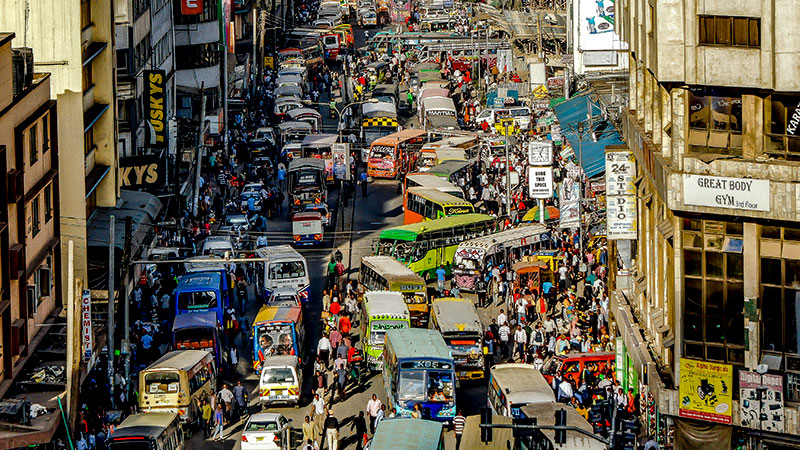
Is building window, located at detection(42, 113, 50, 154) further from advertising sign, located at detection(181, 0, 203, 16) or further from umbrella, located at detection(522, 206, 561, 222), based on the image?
advertising sign, located at detection(181, 0, 203, 16)

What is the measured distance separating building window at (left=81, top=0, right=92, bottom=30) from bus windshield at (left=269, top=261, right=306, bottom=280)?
11958 mm

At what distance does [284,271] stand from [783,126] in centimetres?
2813

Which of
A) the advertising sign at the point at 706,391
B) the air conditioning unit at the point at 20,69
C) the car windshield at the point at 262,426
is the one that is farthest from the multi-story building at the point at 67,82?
the advertising sign at the point at 706,391

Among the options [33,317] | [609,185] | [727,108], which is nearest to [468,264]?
[609,185]

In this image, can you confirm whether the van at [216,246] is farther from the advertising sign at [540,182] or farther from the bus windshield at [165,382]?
the bus windshield at [165,382]

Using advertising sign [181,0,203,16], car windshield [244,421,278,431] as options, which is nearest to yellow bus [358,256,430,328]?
car windshield [244,421,278,431]

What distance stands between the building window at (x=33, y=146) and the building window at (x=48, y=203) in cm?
155

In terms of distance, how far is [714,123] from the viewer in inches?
1346

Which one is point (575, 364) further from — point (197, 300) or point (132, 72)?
point (132, 72)

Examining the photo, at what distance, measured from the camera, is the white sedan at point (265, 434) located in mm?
40094

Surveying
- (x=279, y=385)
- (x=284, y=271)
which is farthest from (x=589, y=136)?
(x=279, y=385)

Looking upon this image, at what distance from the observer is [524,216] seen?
67.3 m

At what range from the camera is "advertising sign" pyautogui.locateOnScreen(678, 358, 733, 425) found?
3347 cm

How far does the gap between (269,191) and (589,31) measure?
2777 centimetres
